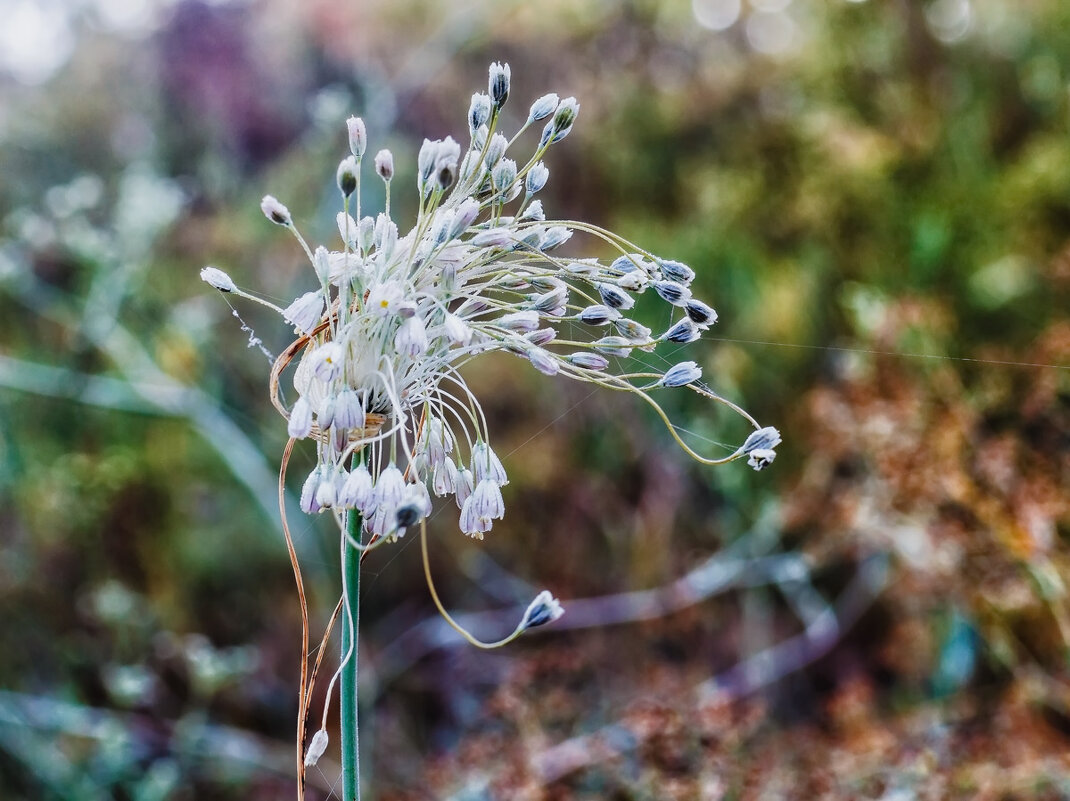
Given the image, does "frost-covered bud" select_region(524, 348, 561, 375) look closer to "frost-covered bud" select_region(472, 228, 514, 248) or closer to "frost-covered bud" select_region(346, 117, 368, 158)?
"frost-covered bud" select_region(472, 228, 514, 248)

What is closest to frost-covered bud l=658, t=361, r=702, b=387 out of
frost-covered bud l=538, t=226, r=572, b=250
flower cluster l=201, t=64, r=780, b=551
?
flower cluster l=201, t=64, r=780, b=551

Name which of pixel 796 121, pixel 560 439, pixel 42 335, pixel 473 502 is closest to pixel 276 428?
pixel 560 439

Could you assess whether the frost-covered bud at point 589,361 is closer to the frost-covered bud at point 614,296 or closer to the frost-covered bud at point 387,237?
the frost-covered bud at point 614,296

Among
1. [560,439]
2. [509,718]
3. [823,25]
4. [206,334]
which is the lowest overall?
[509,718]

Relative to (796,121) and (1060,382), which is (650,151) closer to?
(796,121)

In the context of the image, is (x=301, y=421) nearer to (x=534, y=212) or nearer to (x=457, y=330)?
(x=457, y=330)

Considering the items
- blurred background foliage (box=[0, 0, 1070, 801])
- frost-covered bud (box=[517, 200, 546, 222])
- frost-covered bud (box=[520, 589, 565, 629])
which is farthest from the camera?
blurred background foliage (box=[0, 0, 1070, 801])

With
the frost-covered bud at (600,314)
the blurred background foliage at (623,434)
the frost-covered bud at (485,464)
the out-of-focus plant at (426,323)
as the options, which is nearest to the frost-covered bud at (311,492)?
the out-of-focus plant at (426,323)
